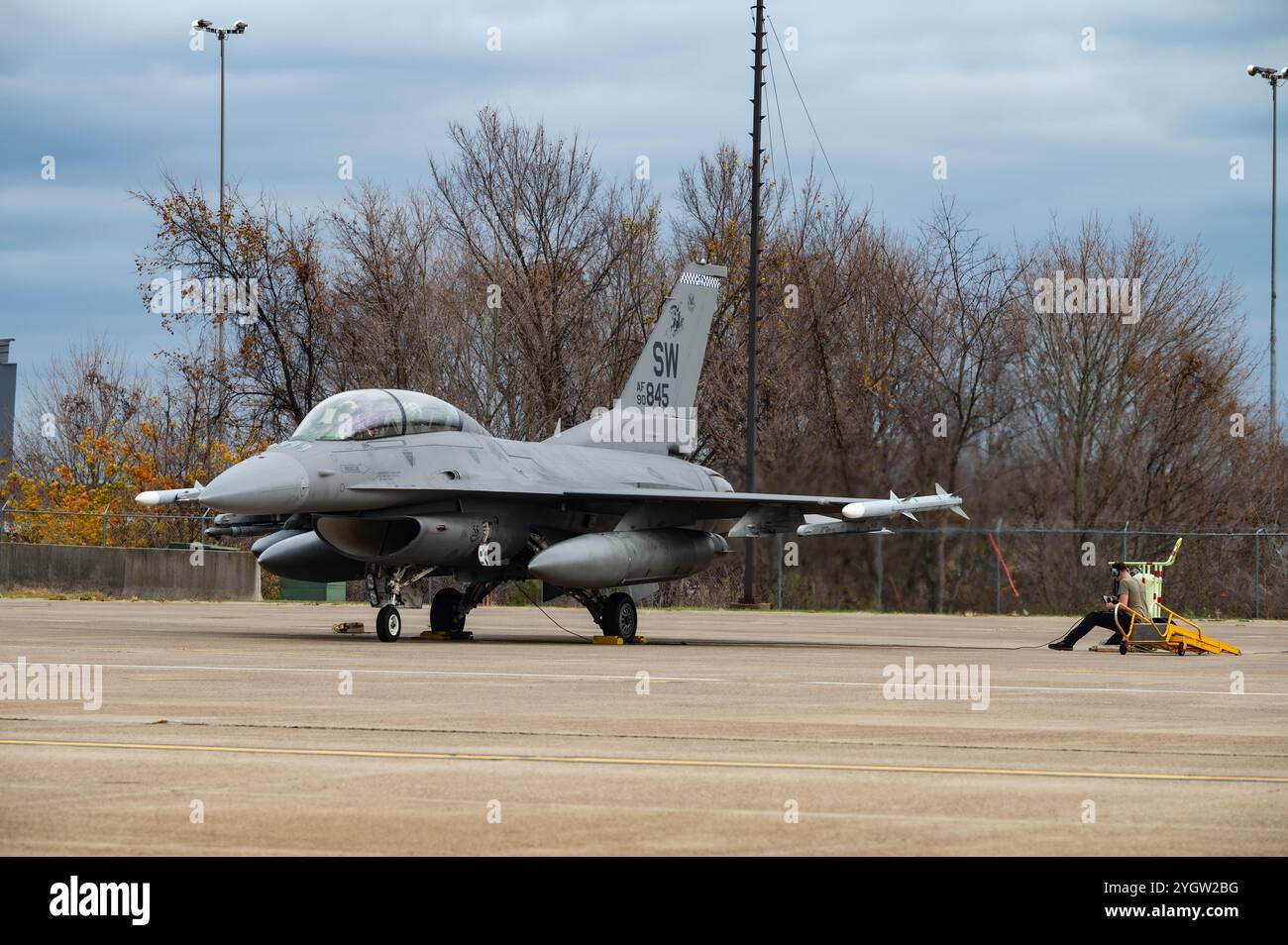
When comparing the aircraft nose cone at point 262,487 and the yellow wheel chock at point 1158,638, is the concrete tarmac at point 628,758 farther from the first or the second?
the yellow wheel chock at point 1158,638

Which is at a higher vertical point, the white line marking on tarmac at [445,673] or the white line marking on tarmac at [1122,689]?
the white line marking on tarmac at [445,673]

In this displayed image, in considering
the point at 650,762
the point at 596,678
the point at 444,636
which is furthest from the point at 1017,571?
the point at 650,762

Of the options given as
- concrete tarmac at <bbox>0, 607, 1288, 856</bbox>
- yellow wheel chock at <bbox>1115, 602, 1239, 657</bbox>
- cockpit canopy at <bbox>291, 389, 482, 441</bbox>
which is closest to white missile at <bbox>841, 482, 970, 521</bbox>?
yellow wheel chock at <bbox>1115, 602, 1239, 657</bbox>

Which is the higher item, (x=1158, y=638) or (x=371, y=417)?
(x=371, y=417)

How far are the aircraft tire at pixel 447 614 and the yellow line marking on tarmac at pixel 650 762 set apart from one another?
45.5 ft

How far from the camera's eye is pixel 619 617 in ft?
77.2

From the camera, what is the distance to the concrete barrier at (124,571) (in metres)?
39.8

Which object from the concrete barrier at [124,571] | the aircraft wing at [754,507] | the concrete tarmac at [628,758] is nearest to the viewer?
the concrete tarmac at [628,758]

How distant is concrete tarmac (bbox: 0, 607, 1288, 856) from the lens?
6.33 meters

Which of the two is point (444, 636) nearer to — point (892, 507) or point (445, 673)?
point (892, 507)

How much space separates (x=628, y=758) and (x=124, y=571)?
3316 centimetres

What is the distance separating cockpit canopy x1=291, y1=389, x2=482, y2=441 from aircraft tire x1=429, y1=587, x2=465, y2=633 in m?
2.54

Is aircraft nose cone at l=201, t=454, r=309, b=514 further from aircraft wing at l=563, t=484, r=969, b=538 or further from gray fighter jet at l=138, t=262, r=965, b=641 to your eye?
aircraft wing at l=563, t=484, r=969, b=538

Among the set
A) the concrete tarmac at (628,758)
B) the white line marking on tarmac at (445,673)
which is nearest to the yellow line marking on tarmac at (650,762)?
the concrete tarmac at (628,758)
